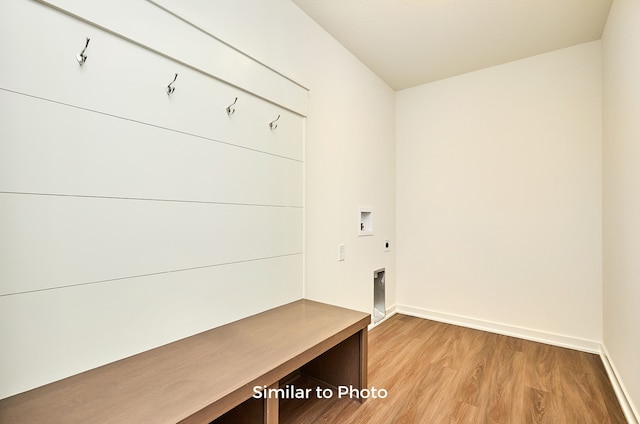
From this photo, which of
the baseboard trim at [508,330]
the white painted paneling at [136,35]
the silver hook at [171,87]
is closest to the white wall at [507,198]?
the baseboard trim at [508,330]

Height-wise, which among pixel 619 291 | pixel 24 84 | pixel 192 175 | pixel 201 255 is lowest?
pixel 619 291

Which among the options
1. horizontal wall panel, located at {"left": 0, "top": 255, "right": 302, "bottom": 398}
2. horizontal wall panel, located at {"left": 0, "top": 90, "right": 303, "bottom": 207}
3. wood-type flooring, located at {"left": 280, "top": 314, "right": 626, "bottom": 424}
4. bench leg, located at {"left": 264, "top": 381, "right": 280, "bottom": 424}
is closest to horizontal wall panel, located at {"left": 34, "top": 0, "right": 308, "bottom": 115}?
horizontal wall panel, located at {"left": 0, "top": 90, "right": 303, "bottom": 207}

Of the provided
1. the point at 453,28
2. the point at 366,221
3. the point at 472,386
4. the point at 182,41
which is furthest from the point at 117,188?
the point at 453,28

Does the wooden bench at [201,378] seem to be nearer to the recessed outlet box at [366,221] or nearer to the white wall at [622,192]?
the recessed outlet box at [366,221]

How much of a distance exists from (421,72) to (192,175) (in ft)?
8.86

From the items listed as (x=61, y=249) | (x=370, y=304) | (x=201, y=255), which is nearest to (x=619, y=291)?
(x=370, y=304)

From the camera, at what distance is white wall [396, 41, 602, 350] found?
2.58 metres

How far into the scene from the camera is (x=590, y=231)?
2553mm

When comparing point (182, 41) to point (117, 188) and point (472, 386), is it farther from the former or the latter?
point (472, 386)

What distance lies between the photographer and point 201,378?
44.4 inches

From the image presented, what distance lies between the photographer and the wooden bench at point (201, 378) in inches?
36.8

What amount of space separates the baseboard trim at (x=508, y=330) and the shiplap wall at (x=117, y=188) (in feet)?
7.55

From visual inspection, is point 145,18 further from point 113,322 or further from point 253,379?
point 253,379

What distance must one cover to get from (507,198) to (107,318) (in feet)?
10.6
